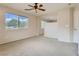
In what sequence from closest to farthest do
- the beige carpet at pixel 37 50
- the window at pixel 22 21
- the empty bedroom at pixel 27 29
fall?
the beige carpet at pixel 37 50
the empty bedroom at pixel 27 29
the window at pixel 22 21

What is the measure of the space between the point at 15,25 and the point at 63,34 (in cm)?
253

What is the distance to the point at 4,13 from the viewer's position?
14.9ft

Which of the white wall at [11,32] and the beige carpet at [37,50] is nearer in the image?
the beige carpet at [37,50]

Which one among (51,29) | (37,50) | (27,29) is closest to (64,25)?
(51,29)

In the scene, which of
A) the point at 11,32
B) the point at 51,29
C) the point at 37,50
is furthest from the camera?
the point at 51,29

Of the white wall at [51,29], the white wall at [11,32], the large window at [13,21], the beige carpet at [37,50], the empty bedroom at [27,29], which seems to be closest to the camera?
the beige carpet at [37,50]

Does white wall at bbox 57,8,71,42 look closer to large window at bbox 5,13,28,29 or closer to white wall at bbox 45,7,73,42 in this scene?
white wall at bbox 45,7,73,42

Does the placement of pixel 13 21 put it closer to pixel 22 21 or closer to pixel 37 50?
pixel 22 21

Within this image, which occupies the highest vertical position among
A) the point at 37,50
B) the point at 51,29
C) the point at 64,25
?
the point at 64,25

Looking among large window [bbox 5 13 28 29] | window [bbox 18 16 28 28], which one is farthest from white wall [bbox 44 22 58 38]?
large window [bbox 5 13 28 29]

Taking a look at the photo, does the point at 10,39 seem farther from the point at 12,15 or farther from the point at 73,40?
the point at 73,40

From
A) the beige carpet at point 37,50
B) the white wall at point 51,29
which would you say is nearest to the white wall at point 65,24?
the beige carpet at point 37,50

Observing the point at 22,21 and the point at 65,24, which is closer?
the point at 65,24

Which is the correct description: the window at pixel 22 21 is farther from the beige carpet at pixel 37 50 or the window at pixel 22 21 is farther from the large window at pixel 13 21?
the beige carpet at pixel 37 50
